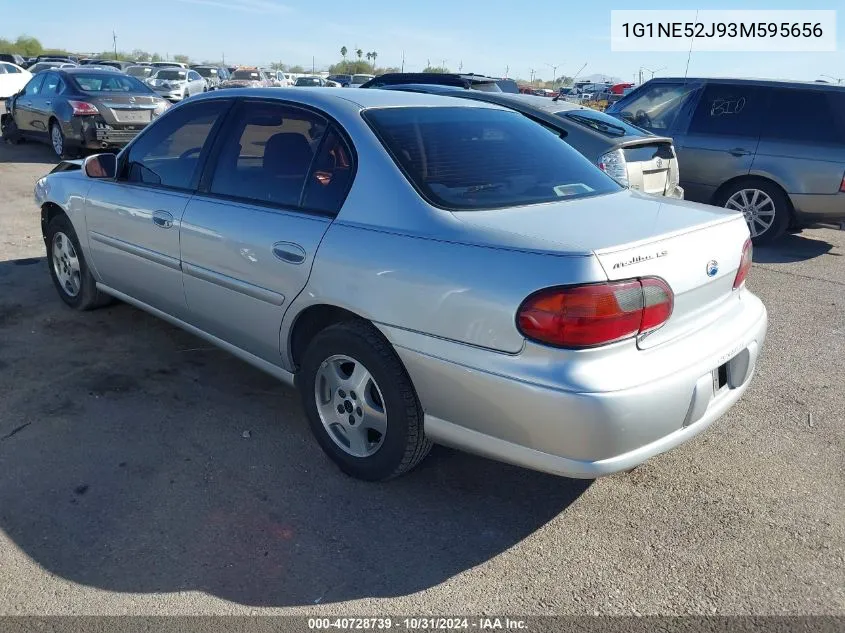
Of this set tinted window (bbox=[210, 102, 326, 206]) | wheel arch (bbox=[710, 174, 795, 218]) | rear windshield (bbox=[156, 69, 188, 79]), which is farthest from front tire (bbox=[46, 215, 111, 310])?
rear windshield (bbox=[156, 69, 188, 79])

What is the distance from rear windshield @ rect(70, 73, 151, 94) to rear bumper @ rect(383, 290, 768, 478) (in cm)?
1184

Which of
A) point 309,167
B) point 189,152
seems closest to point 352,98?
point 309,167

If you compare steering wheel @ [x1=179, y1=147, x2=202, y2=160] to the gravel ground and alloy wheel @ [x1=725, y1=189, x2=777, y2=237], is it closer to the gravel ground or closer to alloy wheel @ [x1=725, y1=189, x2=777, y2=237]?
the gravel ground

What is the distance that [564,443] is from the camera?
2.46m

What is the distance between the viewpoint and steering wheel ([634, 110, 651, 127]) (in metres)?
8.83

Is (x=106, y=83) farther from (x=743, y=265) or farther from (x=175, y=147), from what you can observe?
(x=743, y=265)

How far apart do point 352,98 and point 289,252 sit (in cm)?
86

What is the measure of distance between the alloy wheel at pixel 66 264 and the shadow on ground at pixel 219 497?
962 millimetres

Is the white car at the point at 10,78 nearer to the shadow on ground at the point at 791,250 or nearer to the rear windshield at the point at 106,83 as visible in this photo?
the rear windshield at the point at 106,83

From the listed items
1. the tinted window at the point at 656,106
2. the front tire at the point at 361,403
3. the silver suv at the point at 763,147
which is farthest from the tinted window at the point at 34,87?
the front tire at the point at 361,403

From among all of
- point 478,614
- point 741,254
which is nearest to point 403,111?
point 741,254

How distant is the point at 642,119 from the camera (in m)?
8.92

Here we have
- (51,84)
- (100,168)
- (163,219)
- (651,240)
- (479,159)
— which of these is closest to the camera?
(651,240)

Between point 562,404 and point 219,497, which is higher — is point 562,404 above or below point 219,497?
above
